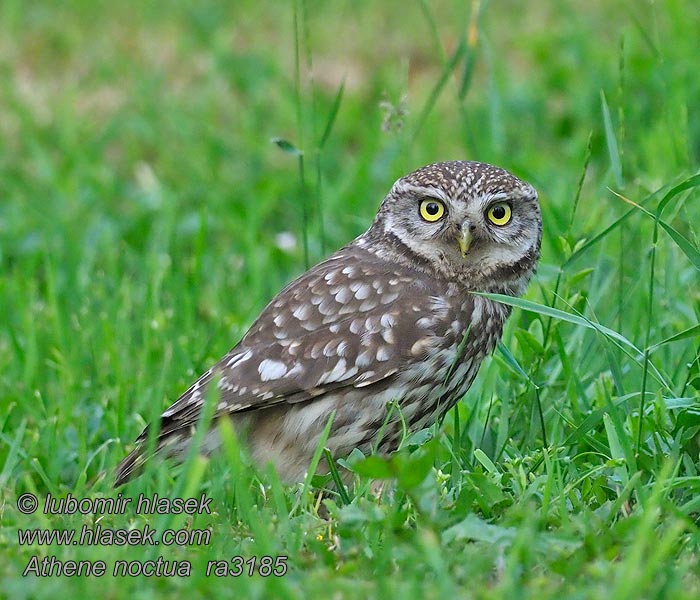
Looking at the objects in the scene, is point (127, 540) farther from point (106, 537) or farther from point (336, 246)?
point (336, 246)

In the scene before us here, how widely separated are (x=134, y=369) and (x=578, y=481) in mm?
2129

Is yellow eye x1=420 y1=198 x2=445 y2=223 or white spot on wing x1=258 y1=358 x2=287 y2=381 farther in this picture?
yellow eye x1=420 y1=198 x2=445 y2=223

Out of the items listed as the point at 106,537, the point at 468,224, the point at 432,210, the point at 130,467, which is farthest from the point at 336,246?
the point at 106,537

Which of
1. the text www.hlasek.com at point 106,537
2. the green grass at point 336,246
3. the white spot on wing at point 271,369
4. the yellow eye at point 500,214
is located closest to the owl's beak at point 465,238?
the yellow eye at point 500,214

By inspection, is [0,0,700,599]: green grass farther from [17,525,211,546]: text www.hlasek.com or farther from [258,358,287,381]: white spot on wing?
[258,358,287,381]: white spot on wing

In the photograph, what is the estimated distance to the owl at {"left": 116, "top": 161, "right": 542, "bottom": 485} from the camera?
12.0ft

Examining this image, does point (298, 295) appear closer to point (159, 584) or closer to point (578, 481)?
point (578, 481)

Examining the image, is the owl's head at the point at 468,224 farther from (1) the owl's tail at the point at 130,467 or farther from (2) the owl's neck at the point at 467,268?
(1) the owl's tail at the point at 130,467

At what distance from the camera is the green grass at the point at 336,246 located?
2.77 meters

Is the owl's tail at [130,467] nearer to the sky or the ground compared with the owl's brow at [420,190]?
nearer to the ground

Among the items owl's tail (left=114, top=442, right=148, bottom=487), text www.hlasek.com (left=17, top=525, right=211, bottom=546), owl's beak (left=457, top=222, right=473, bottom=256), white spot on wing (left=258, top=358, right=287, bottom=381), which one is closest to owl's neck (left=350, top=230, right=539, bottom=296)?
owl's beak (left=457, top=222, right=473, bottom=256)

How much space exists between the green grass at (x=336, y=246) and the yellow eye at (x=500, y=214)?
0.21 meters

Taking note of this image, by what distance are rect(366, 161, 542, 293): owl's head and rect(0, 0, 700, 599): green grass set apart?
0.45 feet

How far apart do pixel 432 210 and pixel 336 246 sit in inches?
79.5
